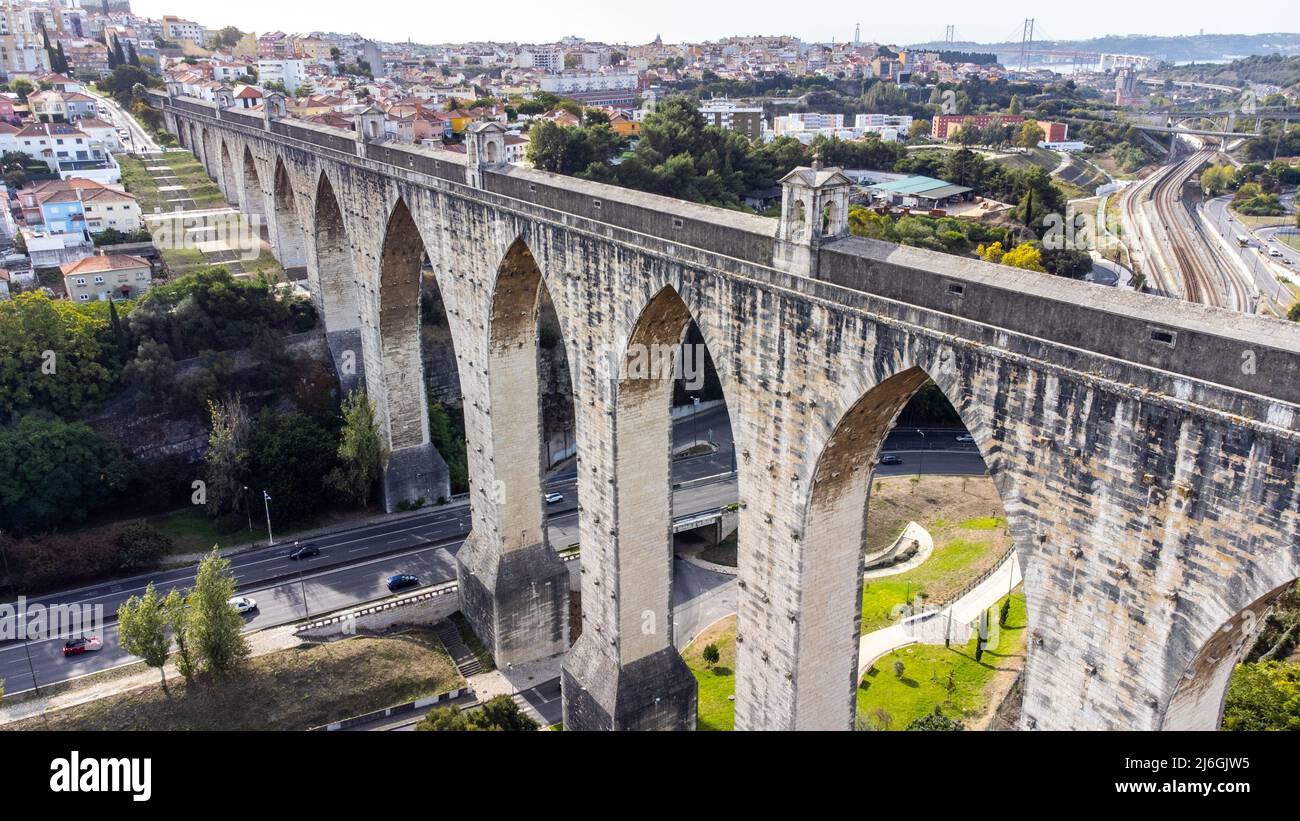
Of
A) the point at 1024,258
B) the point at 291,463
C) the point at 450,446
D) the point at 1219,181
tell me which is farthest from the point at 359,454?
the point at 1219,181

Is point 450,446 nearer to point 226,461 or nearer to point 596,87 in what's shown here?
point 226,461

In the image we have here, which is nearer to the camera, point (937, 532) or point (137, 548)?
point (137, 548)

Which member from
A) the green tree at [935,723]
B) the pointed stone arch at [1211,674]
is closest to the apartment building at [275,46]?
the green tree at [935,723]

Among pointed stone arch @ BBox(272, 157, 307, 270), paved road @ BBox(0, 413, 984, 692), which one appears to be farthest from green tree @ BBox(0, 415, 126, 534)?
pointed stone arch @ BBox(272, 157, 307, 270)

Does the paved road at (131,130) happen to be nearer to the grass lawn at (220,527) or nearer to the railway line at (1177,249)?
the grass lawn at (220,527)

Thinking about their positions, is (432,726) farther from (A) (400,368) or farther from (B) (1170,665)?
(A) (400,368)

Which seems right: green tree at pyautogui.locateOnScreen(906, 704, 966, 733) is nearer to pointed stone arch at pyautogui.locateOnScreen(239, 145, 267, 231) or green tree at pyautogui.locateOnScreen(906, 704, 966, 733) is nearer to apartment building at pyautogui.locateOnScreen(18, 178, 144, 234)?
pointed stone arch at pyautogui.locateOnScreen(239, 145, 267, 231)

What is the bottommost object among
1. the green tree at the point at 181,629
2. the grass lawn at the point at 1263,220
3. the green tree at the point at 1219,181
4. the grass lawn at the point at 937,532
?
the grass lawn at the point at 937,532
